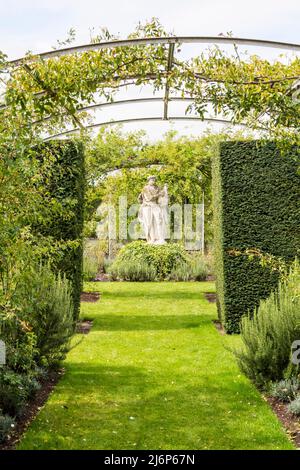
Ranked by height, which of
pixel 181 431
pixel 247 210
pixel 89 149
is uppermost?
pixel 89 149

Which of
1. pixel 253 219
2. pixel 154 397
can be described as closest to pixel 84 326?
pixel 253 219

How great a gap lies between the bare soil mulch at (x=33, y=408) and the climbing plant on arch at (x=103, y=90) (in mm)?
1540

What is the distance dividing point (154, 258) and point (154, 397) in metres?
10.8

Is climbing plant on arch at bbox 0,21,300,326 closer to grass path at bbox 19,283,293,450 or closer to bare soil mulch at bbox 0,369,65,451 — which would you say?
bare soil mulch at bbox 0,369,65,451

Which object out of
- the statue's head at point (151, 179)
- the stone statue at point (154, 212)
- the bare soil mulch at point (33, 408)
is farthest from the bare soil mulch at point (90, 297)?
the bare soil mulch at point (33, 408)

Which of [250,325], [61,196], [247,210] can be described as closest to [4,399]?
[250,325]

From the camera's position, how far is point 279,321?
20.5ft

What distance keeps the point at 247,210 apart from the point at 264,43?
245cm

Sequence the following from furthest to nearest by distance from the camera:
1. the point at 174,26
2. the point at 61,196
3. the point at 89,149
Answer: the point at 89,149
the point at 61,196
the point at 174,26

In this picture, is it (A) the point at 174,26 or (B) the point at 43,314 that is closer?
(B) the point at 43,314

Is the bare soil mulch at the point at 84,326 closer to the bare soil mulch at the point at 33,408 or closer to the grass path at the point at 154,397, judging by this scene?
the grass path at the point at 154,397

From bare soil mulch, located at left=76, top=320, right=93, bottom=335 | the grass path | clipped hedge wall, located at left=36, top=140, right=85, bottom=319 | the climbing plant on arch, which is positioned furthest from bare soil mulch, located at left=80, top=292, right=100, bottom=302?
the climbing plant on arch

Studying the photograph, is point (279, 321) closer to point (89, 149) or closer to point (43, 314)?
point (43, 314)

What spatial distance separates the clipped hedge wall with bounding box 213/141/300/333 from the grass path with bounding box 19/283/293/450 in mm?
740
